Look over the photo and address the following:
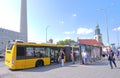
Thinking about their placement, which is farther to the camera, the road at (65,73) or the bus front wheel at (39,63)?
the bus front wheel at (39,63)

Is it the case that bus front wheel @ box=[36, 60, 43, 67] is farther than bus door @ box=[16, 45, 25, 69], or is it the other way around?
bus front wheel @ box=[36, 60, 43, 67]

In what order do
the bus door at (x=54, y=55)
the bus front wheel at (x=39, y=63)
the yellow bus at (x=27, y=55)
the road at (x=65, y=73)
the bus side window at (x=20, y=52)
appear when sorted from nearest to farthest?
the road at (x=65, y=73), the yellow bus at (x=27, y=55), the bus side window at (x=20, y=52), the bus front wheel at (x=39, y=63), the bus door at (x=54, y=55)

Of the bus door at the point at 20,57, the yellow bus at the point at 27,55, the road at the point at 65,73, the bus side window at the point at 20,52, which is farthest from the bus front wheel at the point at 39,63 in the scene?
the road at the point at 65,73

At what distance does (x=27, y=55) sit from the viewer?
17656 millimetres

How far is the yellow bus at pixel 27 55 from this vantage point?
54.2 ft

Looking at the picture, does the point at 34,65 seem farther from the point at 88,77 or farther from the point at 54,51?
the point at 88,77

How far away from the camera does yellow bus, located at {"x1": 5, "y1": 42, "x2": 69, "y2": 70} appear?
651 inches

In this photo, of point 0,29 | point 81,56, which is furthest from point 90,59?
point 0,29

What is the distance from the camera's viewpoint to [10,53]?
16.9 metres

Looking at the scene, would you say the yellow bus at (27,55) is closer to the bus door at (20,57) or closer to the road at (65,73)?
the bus door at (20,57)

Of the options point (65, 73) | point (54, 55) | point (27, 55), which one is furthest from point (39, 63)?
point (65, 73)

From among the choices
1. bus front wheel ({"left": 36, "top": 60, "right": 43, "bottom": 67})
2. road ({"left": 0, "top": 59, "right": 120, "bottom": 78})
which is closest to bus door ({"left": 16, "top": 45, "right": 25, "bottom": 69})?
road ({"left": 0, "top": 59, "right": 120, "bottom": 78})

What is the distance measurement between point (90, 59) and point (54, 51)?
514 centimetres

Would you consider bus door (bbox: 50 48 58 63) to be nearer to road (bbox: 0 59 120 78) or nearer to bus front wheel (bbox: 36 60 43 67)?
bus front wheel (bbox: 36 60 43 67)
